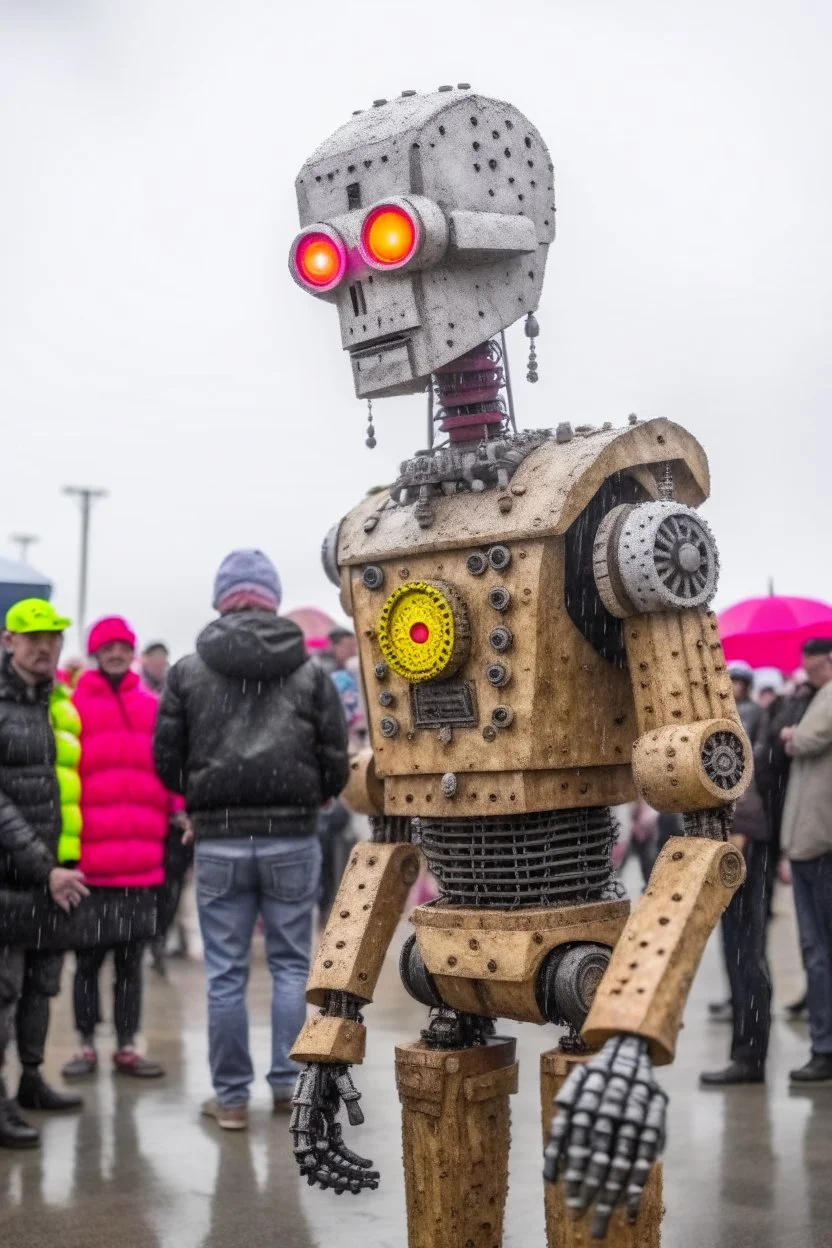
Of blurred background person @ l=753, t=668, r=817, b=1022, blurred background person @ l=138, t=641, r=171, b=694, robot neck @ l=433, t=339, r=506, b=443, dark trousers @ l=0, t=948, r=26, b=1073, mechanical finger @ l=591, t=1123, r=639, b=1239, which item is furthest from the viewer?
blurred background person @ l=138, t=641, r=171, b=694

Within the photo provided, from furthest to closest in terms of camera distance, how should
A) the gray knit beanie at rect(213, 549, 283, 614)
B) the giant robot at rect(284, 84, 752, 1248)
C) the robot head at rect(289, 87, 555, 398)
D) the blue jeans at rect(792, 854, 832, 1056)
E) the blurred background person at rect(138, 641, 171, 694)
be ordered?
the blurred background person at rect(138, 641, 171, 694), the blue jeans at rect(792, 854, 832, 1056), the gray knit beanie at rect(213, 549, 283, 614), the robot head at rect(289, 87, 555, 398), the giant robot at rect(284, 84, 752, 1248)

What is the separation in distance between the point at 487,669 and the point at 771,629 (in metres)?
4.65

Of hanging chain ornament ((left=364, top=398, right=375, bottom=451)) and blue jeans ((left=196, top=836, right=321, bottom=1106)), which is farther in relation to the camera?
blue jeans ((left=196, top=836, right=321, bottom=1106))

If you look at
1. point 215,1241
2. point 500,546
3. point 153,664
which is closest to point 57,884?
point 215,1241

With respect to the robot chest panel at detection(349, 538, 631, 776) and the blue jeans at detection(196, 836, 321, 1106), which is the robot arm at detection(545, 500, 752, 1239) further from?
the blue jeans at detection(196, 836, 321, 1106)

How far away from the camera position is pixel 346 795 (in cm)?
393

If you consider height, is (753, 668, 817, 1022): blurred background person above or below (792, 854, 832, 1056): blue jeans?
above

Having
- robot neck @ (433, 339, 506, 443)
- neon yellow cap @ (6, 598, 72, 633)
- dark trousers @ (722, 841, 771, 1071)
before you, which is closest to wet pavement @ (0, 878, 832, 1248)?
dark trousers @ (722, 841, 771, 1071)

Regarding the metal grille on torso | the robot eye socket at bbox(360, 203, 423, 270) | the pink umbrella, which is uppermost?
the robot eye socket at bbox(360, 203, 423, 270)

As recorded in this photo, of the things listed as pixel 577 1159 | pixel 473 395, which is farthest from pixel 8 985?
pixel 577 1159

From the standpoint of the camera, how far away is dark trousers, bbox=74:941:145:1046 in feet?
19.9

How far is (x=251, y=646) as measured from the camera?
5371 millimetres

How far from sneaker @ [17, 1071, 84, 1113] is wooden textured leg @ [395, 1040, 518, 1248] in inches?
96.7

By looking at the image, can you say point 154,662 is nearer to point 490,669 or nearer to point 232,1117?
point 232,1117
